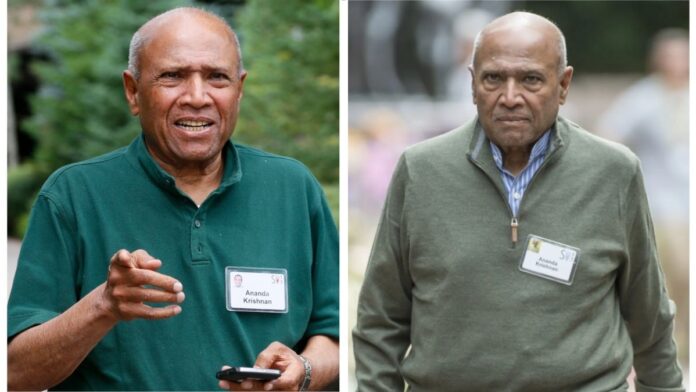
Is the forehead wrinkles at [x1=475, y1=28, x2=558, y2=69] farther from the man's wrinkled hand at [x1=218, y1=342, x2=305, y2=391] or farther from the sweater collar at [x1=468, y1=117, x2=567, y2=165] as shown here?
the man's wrinkled hand at [x1=218, y1=342, x2=305, y2=391]

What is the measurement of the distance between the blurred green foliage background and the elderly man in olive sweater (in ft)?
2.39

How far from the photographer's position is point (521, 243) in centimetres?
331

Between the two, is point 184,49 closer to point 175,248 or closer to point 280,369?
point 175,248

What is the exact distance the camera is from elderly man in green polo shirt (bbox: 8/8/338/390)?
3418mm

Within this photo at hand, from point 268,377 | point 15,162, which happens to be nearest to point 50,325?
point 268,377

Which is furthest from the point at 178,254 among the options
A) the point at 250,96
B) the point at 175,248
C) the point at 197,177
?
the point at 250,96

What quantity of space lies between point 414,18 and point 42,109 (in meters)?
1.42

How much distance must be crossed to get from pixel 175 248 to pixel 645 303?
1368 mm

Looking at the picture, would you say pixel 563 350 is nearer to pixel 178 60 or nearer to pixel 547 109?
pixel 547 109

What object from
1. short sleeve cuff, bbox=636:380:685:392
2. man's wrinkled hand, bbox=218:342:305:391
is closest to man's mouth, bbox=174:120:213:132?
man's wrinkled hand, bbox=218:342:305:391

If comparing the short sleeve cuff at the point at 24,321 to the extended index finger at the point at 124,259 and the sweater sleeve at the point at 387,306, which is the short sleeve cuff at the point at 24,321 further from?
the sweater sleeve at the point at 387,306

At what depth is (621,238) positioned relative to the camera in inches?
131

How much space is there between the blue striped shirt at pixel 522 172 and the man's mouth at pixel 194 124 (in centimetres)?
84

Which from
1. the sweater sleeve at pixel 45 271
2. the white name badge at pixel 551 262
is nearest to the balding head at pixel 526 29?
the white name badge at pixel 551 262
